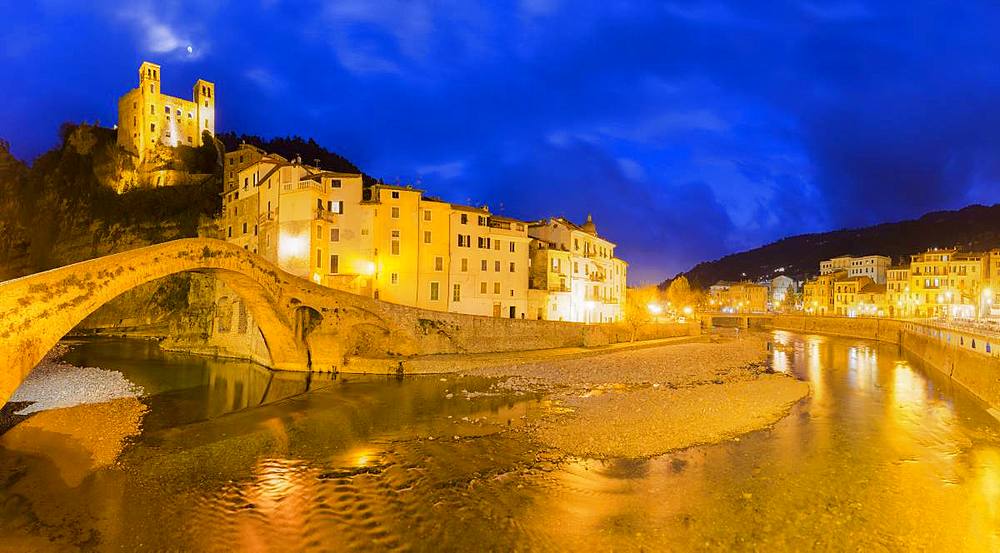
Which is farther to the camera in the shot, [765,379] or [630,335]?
[630,335]

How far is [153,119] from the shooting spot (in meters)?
73.1

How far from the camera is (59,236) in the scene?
225 feet

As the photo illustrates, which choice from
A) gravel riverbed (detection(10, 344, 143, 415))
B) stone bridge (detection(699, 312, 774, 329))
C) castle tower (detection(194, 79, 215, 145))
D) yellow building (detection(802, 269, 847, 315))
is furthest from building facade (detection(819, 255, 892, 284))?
castle tower (detection(194, 79, 215, 145))

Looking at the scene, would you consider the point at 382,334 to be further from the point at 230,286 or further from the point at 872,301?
the point at 872,301

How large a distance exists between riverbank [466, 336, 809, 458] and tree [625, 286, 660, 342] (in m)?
6.12

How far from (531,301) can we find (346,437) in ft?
95.6

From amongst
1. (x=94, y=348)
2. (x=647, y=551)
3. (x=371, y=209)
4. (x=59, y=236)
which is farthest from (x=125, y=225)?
(x=647, y=551)

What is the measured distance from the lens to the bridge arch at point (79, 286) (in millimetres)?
13477

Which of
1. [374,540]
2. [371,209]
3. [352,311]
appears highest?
[371,209]

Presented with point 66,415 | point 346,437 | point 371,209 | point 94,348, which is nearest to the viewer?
point 346,437

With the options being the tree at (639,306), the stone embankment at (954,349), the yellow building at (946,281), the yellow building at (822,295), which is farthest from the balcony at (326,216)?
the yellow building at (822,295)

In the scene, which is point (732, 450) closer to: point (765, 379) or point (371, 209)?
point (765, 379)

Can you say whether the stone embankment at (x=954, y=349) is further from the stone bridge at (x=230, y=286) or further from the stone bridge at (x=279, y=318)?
the stone bridge at (x=230, y=286)

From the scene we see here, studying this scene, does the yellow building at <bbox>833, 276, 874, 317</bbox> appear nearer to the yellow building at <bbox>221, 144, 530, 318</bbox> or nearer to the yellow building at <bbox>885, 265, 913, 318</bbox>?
the yellow building at <bbox>885, 265, 913, 318</bbox>
